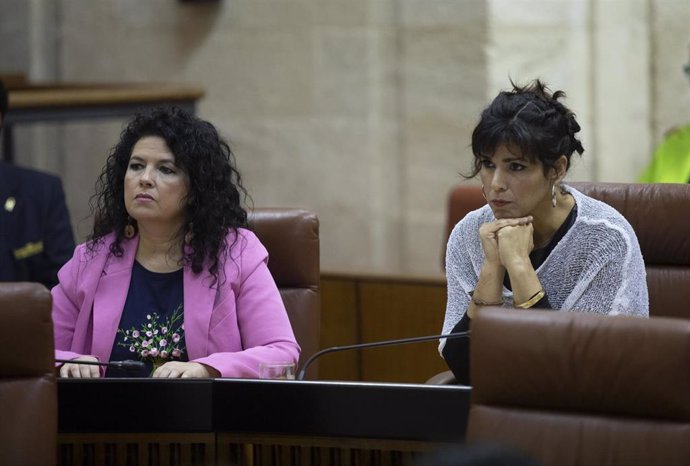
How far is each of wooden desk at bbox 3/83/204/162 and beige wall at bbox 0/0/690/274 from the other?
2.35 ft

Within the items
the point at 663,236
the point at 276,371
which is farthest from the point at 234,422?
the point at 663,236

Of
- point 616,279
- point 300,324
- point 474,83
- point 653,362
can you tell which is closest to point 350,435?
point 653,362

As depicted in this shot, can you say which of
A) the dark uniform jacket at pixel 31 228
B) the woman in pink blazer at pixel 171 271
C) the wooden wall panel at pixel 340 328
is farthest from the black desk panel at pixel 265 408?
the wooden wall panel at pixel 340 328

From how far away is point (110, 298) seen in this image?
2.93 meters

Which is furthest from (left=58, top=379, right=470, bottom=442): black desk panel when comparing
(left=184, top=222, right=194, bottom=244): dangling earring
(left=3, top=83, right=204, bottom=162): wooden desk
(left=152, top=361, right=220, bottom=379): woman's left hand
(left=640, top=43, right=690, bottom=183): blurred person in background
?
(left=640, top=43, right=690, bottom=183): blurred person in background

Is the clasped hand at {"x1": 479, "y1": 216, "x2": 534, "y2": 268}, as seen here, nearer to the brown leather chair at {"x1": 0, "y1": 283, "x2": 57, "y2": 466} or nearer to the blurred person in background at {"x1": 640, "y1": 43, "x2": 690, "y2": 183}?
the brown leather chair at {"x1": 0, "y1": 283, "x2": 57, "y2": 466}

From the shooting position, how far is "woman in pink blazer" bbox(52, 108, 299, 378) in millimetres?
2893

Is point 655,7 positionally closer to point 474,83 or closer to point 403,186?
point 474,83

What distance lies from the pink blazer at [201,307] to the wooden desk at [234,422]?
466 mm

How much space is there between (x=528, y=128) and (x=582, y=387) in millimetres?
884

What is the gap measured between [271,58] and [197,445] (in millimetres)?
Answer: 3652

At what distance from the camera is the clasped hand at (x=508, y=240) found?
272 centimetres

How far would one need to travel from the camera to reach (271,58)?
5824 mm

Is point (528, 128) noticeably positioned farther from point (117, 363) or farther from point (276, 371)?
point (117, 363)
